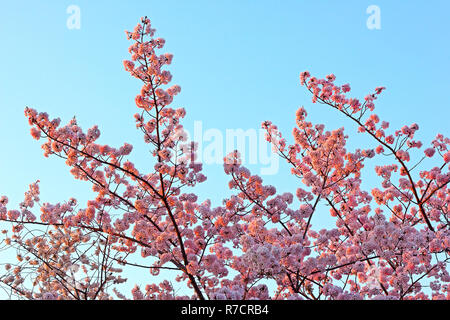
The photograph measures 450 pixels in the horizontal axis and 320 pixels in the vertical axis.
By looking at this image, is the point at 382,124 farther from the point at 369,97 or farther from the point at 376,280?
the point at 376,280

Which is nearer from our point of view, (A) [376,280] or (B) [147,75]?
(B) [147,75]

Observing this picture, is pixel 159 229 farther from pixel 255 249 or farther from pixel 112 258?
pixel 255 249

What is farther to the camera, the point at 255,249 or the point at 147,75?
the point at 147,75

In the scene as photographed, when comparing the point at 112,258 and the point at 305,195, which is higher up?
the point at 305,195

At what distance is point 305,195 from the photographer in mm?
8477
